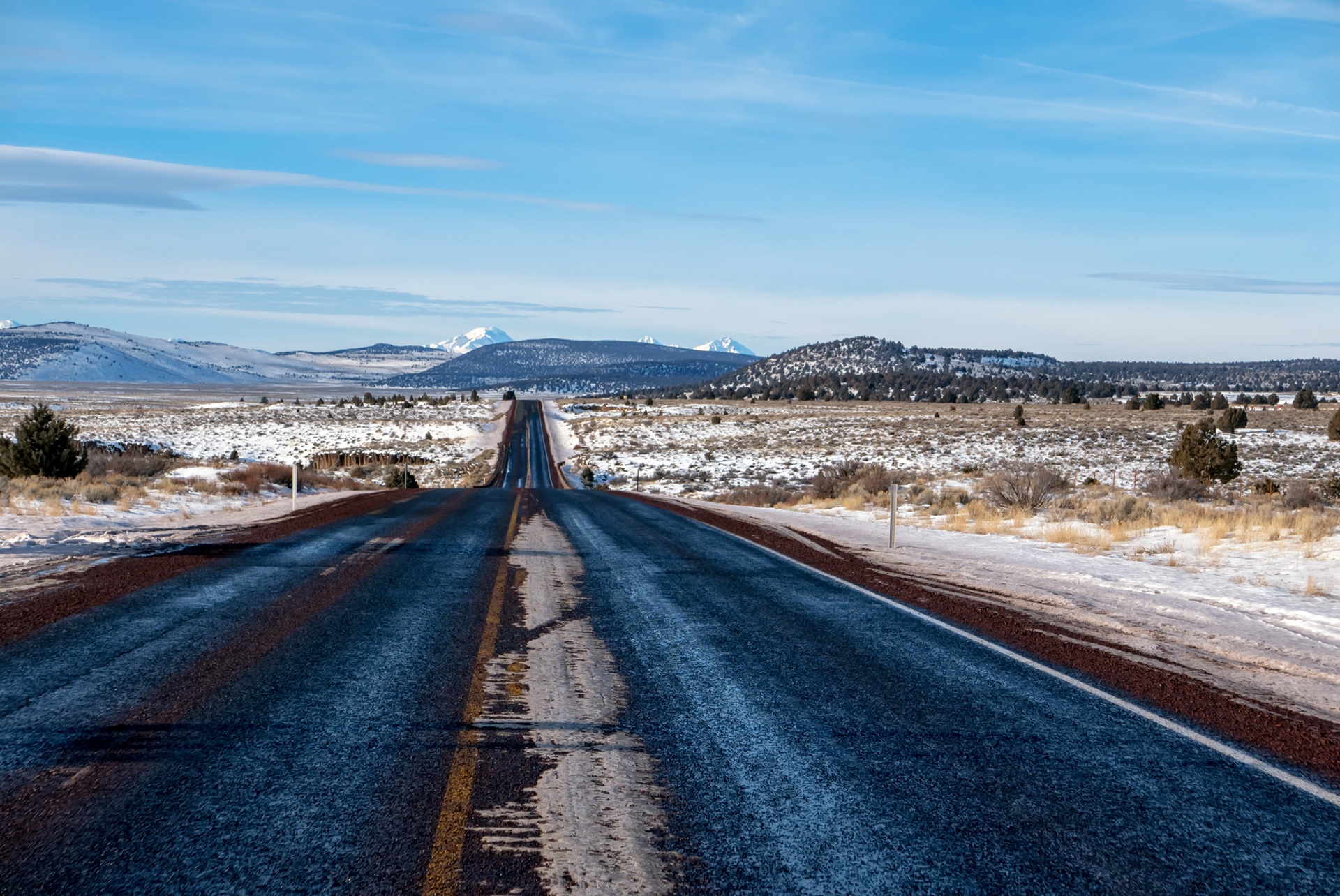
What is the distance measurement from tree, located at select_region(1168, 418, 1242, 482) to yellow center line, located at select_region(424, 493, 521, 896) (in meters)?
32.4

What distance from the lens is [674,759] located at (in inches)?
202

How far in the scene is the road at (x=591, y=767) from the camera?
12.9ft

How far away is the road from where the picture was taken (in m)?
3.92

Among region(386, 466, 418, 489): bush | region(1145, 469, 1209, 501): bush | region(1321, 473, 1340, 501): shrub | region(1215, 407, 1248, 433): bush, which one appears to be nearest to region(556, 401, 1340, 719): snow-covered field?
region(1145, 469, 1209, 501): bush

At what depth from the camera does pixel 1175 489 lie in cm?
2480

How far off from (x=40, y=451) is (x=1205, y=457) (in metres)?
36.2

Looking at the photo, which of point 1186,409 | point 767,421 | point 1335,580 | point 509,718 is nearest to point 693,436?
point 767,421

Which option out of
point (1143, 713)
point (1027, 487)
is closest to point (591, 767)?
point (1143, 713)

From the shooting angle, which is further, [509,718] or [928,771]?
[509,718]

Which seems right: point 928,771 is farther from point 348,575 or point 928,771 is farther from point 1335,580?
point 1335,580

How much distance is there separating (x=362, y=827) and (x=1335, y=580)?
12.5 meters

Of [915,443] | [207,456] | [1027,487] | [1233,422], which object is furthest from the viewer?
[1233,422]

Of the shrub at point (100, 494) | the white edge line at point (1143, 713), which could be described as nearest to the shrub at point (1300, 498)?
the white edge line at point (1143, 713)

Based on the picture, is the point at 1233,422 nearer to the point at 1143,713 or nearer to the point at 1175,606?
the point at 1175,606
